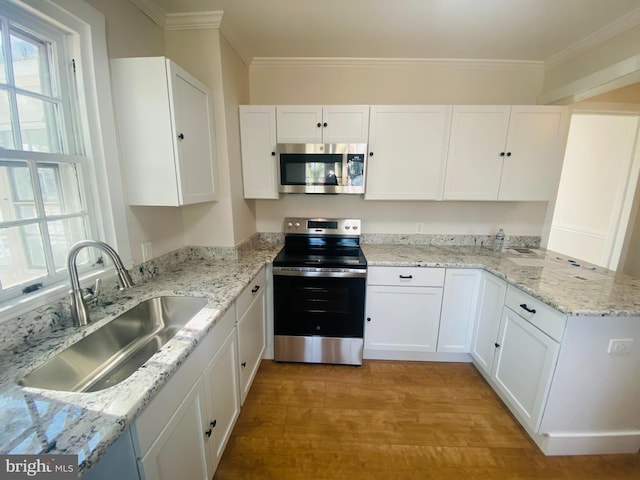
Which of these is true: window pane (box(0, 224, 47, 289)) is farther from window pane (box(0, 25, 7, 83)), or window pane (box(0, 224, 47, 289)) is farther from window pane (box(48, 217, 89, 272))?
Answer: window pane (box(0, 25, 7, 83))

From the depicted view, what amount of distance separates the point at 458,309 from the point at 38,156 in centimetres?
281

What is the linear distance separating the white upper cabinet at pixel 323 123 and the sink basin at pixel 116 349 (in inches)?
61.3

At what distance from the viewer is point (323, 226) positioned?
254 centimetres

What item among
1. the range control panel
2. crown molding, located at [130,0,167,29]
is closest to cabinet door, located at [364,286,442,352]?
the range control panel

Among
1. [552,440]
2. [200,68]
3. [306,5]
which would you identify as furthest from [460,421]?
[200,68]

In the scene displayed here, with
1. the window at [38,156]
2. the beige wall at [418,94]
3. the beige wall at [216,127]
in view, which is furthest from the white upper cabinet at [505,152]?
the window at [38,156]

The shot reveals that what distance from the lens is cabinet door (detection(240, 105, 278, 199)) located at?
7.25 feet

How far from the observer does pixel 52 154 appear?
1.17 m

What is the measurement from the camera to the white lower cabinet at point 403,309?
2.16 meters

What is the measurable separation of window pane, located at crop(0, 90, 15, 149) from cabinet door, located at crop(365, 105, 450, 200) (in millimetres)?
2091

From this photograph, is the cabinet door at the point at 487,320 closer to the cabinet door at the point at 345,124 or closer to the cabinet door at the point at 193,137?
the cabinet door at the point at 345,124

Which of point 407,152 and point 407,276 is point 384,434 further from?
point 407,152

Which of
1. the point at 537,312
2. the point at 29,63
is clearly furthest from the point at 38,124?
the point at 537,312

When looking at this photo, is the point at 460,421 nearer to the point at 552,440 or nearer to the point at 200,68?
the point at 552,440
